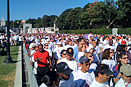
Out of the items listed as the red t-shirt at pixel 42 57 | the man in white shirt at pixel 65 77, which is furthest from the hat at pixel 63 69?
the red t-shirt at pixel 42 57

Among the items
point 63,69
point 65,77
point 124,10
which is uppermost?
point 124,10

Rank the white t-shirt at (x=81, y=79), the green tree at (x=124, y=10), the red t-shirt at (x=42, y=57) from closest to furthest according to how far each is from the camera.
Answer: the white t-shirt at (x=81, y=79) < the red t-shirt at (x=42, y=57) < the green tree at (x=124, y=10)

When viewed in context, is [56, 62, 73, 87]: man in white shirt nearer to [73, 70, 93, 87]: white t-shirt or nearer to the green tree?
[73, 70, 93, 87]: white t-shirt

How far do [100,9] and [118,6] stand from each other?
574 centimetres

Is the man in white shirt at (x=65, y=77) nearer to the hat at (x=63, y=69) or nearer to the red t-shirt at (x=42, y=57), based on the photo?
the hat at (x=63, y=69)

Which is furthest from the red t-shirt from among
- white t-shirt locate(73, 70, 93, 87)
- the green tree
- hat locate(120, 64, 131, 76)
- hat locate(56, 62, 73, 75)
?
the green tree

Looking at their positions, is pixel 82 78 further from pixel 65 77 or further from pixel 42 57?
pixel 42 57

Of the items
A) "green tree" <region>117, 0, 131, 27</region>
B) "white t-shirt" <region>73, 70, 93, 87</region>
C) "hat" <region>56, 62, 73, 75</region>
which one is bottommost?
"white t-shirt" <region>73, 70, 93, 87</region>

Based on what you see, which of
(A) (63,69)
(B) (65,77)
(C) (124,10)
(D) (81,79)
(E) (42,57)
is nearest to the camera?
(B) (65,77)

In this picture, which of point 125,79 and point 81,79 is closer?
Result: point 125,79

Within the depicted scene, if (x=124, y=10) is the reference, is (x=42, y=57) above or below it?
below

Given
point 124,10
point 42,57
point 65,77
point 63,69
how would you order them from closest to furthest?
point 65,77 < point 63,69 < point 42,57 < point 124,10

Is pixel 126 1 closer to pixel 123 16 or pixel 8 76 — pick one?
pixel 123 16

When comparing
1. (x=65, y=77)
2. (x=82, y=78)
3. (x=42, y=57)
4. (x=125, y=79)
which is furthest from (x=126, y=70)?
(x=42, y=57)
